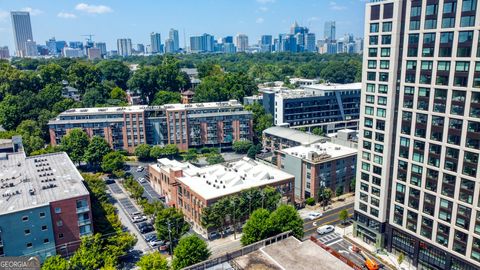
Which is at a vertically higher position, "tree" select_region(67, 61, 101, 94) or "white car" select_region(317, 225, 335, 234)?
"tree" select_region(67, 61, 101, 94)

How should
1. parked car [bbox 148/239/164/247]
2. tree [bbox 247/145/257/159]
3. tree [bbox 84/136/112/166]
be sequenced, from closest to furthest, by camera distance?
parked car [bbox 148/239/164/247] < tree [bbox 84/136/112/166] < tree [bbox 247/145/257/159]

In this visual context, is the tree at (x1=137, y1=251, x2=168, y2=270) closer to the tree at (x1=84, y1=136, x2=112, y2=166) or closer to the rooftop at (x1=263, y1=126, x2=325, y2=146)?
the rooftop at (x1=263, y1=126, x2=325, y2=146)

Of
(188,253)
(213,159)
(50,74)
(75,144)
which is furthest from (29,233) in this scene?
(50,74)

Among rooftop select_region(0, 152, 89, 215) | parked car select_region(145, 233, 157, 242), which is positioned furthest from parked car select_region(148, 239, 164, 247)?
rooftop select_region(0, 152, 89, 215)

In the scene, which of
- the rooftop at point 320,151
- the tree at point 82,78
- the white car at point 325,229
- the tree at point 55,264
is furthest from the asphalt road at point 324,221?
the tree at point 82,78

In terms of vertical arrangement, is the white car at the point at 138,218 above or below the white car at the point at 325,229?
above

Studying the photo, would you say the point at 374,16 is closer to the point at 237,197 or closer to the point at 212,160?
the point at 237,197

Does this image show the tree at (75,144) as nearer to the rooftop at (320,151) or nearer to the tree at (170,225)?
the tree at (170,225)
